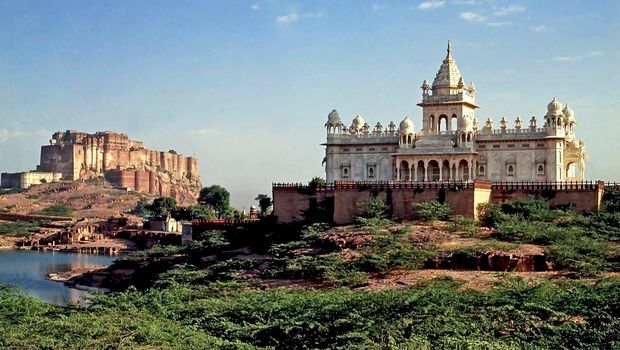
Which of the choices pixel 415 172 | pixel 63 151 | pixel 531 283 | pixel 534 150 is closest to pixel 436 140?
pixel 415 172

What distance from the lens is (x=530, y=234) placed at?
3145 centimetres

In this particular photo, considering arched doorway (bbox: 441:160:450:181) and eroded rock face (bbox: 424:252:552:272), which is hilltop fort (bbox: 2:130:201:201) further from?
eroded rock face (bbox: 424:252:552:272)

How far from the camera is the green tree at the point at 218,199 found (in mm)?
77262

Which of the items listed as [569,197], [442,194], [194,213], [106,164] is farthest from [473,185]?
[106,164]

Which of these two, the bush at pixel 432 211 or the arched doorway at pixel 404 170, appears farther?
the arched doorway at pixel 404 170

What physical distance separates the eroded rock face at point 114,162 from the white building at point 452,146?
247 ft

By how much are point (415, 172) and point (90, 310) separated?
22512 millimetres

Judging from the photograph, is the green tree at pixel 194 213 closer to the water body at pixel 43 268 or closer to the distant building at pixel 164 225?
the distant building at pixel 164 225

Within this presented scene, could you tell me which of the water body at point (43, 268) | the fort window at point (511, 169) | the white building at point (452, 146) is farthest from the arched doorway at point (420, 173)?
the water body at point (43, 268)

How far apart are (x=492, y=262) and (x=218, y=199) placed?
53.1 m

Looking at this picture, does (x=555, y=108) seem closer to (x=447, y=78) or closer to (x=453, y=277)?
(x=447, y=78)

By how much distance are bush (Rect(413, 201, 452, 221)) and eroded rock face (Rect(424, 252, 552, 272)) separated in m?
5.27

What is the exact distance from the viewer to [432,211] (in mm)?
34969

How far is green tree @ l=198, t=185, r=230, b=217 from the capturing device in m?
77.3
